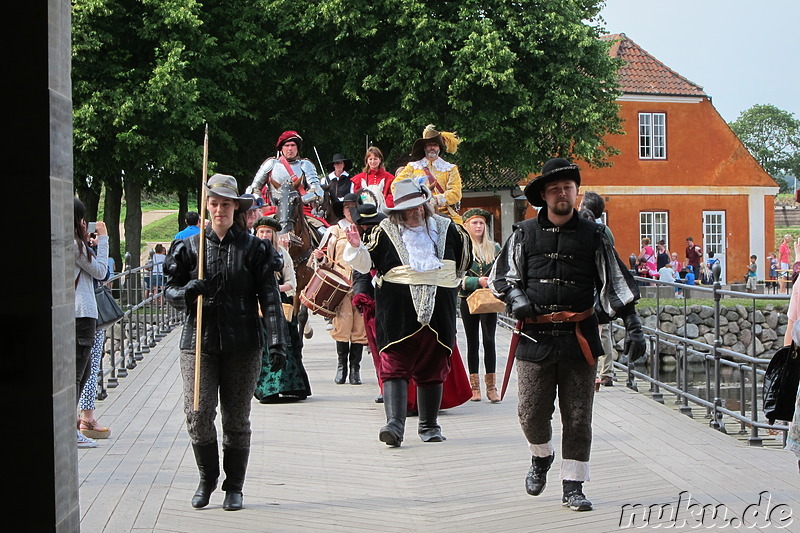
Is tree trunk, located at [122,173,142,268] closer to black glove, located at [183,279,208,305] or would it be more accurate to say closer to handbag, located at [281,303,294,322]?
handbag, located at [281,303,294,322]

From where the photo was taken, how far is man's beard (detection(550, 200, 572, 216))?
6.59 m

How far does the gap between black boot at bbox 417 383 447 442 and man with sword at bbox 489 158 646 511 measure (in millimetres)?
2156

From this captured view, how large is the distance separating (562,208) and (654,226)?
128 ft

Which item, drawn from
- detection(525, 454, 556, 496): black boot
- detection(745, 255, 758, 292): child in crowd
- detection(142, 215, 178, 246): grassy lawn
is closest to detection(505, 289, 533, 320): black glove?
detection(525, 454, 556, 496): black boot

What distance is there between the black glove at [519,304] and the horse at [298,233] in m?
6.31

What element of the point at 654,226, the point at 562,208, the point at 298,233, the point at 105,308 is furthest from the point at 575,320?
the point at 654,226

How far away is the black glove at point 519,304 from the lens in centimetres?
655

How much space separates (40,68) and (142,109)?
25.6 metres

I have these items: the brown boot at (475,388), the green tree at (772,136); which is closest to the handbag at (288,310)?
the brown boot at (475,388)

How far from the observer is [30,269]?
4.12 metres

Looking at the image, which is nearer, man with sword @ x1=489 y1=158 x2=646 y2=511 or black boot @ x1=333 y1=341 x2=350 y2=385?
man with sword @ x1=489 y1=158 x2=646 y2=511

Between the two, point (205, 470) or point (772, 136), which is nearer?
point (205, 470)

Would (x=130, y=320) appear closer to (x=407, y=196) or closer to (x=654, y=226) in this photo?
(x=407, y=196)

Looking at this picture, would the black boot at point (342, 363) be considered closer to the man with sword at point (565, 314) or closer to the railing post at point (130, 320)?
the railing post at point (130, 320)
